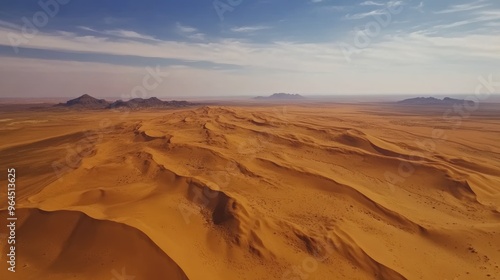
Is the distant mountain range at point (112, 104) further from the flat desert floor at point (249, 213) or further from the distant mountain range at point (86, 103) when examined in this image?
the flat desert floor at point (249, 213)

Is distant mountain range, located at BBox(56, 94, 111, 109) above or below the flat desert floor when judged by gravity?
below

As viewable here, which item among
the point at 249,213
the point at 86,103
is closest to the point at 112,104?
the point at 86,103

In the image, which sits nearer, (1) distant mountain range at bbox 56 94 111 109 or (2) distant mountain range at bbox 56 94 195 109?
(2) distant mountain range at bbox 56 94 195 109

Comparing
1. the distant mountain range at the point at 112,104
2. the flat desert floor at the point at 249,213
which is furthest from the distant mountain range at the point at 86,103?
the flat desert floor at the point at 249,213

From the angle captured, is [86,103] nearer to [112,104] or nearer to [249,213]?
[112,104]

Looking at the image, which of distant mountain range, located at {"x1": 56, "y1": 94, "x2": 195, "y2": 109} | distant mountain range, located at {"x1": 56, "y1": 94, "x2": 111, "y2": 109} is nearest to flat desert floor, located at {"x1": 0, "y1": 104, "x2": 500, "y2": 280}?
distant mountain range, located at {"x1": 56, "y1": 94, "x2": 195, "y2": 109}

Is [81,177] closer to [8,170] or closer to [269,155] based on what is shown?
[8,170]

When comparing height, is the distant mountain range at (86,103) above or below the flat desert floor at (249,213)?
below

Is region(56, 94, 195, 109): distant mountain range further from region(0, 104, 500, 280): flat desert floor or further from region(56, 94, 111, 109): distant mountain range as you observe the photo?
region(0, 104, 500, 280): flat desert floor
